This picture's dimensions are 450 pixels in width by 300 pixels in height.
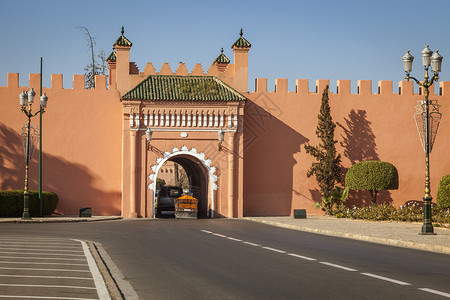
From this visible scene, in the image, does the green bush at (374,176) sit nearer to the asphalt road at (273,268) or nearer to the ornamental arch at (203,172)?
the ornamental arch at (203,172)

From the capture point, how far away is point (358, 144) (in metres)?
37.3

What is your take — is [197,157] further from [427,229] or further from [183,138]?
[427,229]

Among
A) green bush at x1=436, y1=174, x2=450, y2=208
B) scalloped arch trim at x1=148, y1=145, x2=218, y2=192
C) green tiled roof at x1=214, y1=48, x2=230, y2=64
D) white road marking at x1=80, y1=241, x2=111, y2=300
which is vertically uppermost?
green tiled roof at x1=214, y1=48, x2=230, y2=64

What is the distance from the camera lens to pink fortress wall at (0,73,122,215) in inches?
1397

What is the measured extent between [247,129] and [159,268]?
→ 2395 cm

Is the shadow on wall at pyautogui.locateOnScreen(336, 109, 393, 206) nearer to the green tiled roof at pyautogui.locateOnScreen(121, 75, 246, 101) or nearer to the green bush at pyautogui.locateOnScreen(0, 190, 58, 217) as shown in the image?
the green tiled roof at pyautogui.locateOnScreen(121, 75, 246, 101)

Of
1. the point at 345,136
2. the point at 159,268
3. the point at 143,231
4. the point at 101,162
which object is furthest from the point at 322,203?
the point at 159,268

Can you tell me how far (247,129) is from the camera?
36156 mm

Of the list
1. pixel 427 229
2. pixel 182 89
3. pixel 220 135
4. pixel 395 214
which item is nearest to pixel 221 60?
pixel 182 89

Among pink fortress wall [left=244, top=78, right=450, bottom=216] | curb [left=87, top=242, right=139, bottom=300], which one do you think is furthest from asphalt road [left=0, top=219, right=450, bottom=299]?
pink fortress wall [left=244, top=78, right=450, bottom=216]

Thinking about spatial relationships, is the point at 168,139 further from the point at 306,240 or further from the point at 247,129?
the point at 306,240

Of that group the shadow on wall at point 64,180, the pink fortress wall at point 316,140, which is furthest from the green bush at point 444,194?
the shadow on wall at point 64,180

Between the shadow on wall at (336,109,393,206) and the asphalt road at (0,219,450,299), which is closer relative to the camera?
the asphalt road at (0,219,450,299)

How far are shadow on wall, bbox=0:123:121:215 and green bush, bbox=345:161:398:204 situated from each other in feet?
39.5
